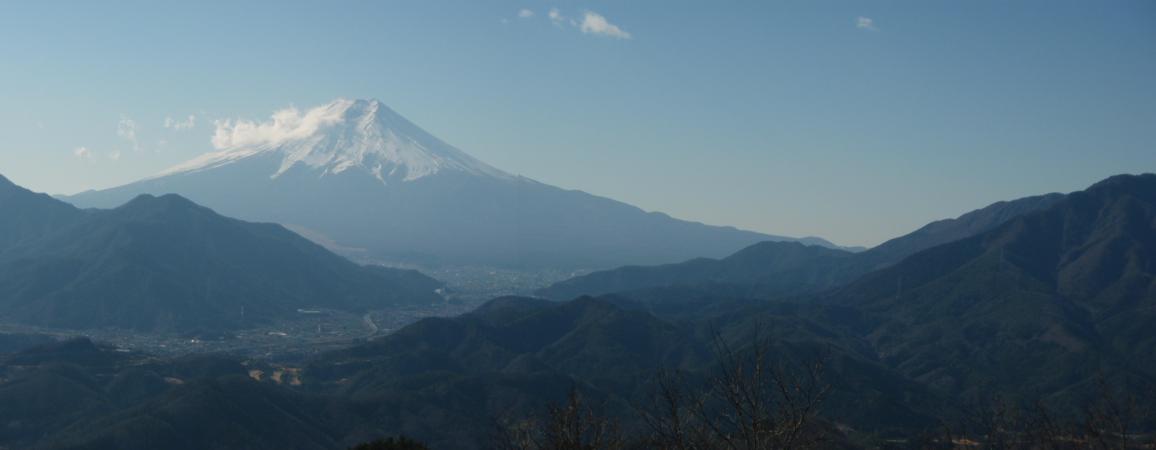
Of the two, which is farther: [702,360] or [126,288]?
[126,288]

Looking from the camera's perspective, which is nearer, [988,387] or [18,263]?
[988,387]

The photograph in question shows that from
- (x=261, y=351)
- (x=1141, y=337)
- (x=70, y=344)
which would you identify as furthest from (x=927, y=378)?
(x=70, y=344)

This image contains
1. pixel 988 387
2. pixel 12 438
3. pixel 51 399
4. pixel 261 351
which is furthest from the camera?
pixel 261 351

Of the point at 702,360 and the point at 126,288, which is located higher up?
the point at 126,288

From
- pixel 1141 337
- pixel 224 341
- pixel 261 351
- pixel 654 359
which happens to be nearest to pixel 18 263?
pixel 224 341

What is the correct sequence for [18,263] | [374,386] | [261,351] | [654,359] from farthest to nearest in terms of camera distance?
[18,263]
[261,351]
[654,359]
[374,386]

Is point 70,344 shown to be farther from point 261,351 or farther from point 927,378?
point 927,378

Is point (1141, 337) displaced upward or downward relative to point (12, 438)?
upward

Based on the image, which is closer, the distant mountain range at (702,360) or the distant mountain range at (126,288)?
the distant mountain range at (702,360)

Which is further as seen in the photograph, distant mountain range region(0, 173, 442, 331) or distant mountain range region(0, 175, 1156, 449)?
distant mountain range region(0, 173, 442, 331)
